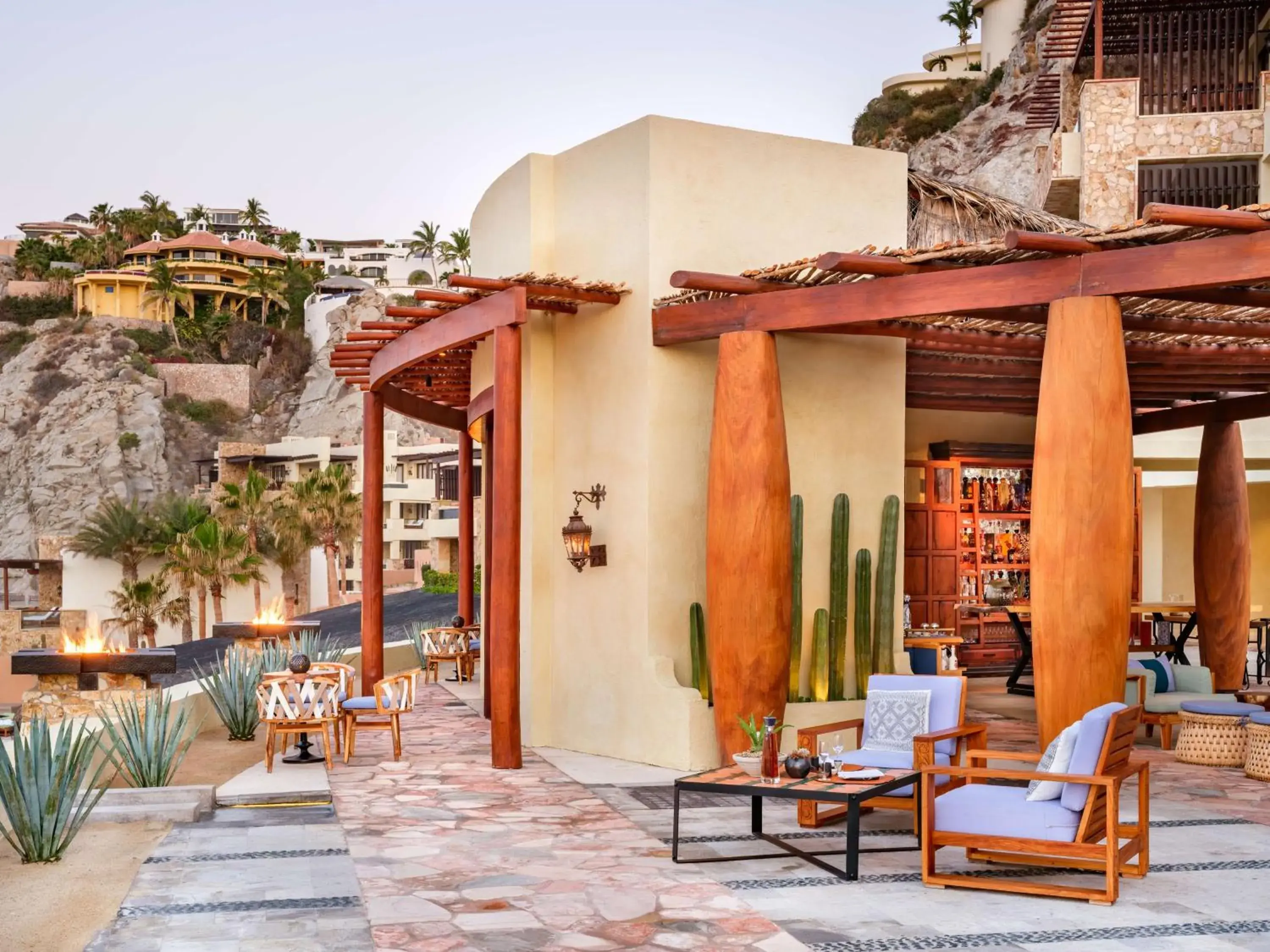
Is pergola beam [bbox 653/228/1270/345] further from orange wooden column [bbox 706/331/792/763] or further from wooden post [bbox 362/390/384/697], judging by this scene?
wooden post [bbox 362/390/384/697]

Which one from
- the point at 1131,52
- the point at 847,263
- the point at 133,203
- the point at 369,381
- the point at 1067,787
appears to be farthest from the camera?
the point at 133,203

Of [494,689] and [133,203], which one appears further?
[133,203]

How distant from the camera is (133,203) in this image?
99062 millimetres

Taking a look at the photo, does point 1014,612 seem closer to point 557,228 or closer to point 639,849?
point 557,228

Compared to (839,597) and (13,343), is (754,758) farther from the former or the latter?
(13,343)

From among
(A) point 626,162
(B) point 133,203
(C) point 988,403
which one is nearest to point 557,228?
(A) point 626,162

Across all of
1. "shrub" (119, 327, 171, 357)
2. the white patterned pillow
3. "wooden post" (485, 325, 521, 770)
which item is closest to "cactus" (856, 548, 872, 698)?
the white patterned pillow

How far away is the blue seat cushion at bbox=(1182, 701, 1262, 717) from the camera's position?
10148 millimetres

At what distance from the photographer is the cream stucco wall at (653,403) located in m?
10.5

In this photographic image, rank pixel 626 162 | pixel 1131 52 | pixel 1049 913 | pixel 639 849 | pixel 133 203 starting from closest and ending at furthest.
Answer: pixel 1049 913 → pixel 639 849 → pixel 626 162 → pixel 1131 52 → pixel 133 203

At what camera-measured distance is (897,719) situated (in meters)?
8.12

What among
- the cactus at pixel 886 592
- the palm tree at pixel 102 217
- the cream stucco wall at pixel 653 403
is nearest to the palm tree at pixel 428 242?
the palm tree at pixel 102 217

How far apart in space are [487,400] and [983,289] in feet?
17.6

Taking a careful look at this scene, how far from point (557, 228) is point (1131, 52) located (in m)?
21.1
